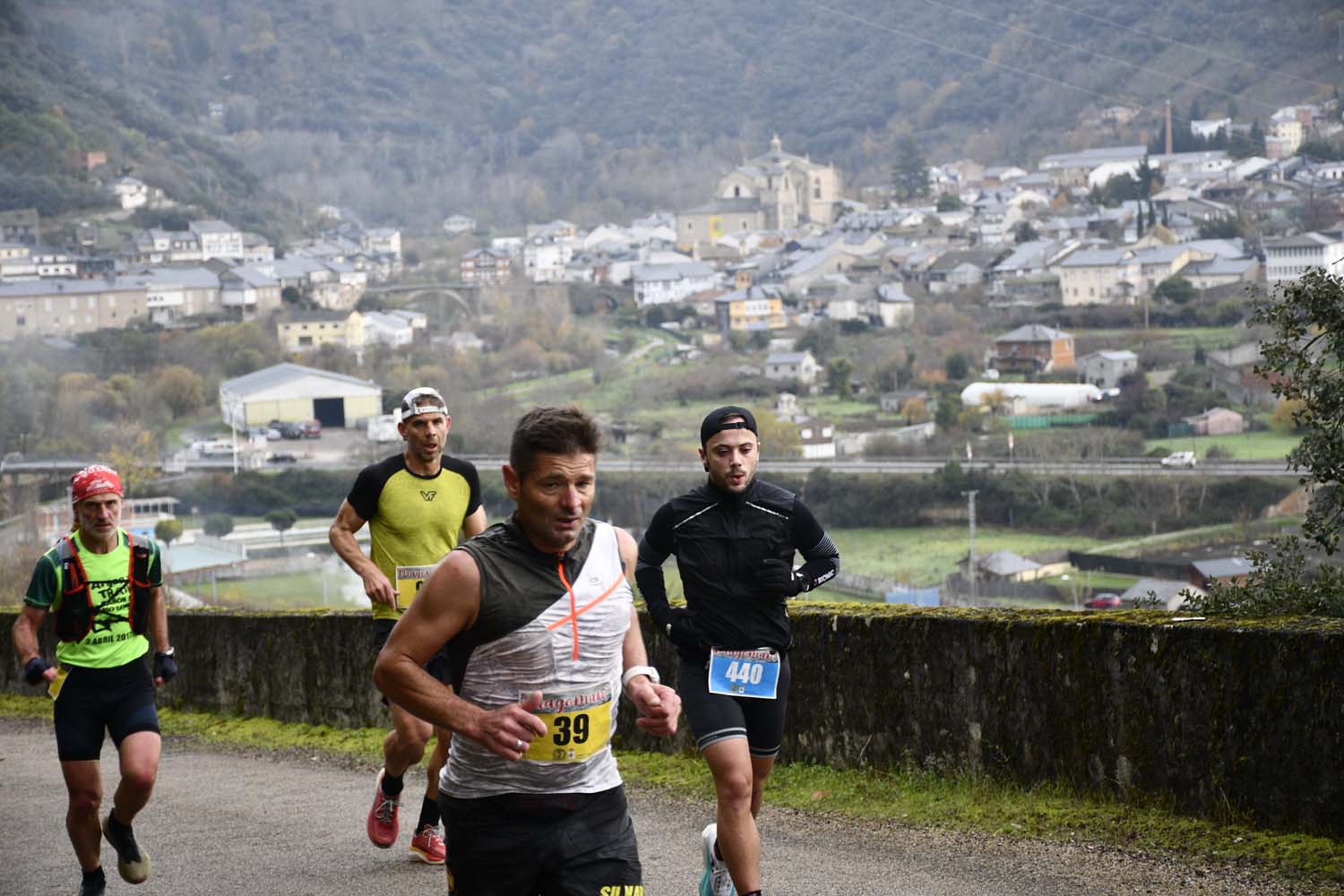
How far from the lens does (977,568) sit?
167ft

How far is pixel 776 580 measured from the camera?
17.6ft

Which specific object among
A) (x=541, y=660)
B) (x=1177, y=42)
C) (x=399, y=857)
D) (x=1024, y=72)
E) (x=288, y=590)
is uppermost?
(x=1177, y=42)

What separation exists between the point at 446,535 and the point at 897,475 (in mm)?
58911

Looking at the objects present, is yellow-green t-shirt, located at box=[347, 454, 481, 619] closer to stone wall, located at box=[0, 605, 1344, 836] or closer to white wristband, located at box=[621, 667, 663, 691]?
stone wall, located at box=[0, 605, 1344, 836]

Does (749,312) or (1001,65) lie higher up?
(1001,65)

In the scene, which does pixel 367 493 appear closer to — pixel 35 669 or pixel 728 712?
pixel 35 669

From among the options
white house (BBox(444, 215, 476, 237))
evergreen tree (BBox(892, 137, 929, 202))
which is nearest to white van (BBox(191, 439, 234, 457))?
white house (BBox(444, 215, 476, 237))

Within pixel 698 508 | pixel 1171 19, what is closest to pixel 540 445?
pixel 698 508

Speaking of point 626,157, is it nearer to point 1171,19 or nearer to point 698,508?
point 1171,19

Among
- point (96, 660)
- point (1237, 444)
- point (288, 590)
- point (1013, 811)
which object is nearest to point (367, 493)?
point (96, 660)

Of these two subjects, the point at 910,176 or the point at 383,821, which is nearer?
the point at 383,821

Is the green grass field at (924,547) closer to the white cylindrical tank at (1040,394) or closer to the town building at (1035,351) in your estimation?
the white cylindrical tank at (1040,394)

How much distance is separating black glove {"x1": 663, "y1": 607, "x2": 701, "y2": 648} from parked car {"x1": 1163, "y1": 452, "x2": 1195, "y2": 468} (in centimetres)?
6113

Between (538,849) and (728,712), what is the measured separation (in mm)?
1691
